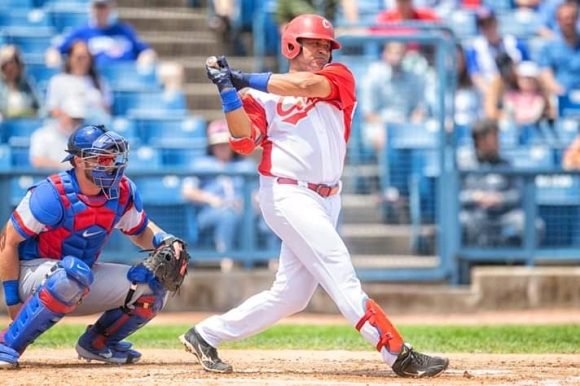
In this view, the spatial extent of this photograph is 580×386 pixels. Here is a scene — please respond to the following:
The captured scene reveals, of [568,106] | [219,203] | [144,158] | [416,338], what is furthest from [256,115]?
[568,106]

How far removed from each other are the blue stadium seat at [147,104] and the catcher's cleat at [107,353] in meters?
5.86

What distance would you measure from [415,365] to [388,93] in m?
5.52

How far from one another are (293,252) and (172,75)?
23.5 feet

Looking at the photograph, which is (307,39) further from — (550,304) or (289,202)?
(550,304)

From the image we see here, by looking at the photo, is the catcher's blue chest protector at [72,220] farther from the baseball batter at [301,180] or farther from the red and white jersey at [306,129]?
the red and white jersey at [306,129]

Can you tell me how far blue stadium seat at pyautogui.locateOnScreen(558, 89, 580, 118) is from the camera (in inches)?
510

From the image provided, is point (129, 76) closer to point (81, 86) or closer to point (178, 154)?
point (81, 86)

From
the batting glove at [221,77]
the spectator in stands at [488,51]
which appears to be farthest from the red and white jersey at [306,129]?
the spectator in stands at [488,51]

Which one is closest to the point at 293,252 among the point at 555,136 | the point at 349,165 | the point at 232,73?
the point at 232,73

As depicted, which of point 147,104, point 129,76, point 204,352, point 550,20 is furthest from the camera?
point 550,20

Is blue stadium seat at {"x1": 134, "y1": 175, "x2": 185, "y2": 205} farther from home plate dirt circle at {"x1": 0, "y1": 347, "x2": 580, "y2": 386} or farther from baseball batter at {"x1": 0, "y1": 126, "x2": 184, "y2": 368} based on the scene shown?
baseball batter at {"x1": 0, "y1": 126, "x2": 184, "y2": 368}

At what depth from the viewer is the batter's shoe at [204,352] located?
675cm

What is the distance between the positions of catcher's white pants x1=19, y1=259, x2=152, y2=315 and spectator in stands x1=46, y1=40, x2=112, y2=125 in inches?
206

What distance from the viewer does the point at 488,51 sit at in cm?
1334
